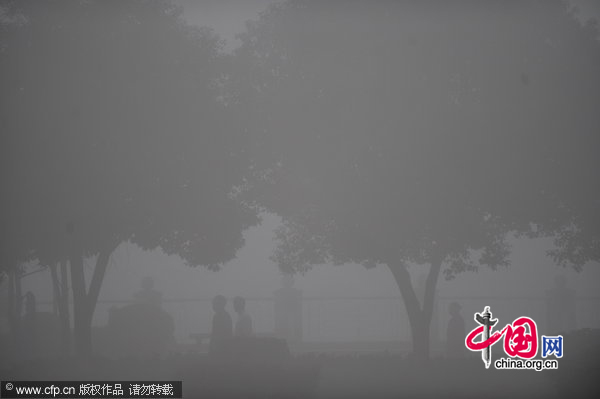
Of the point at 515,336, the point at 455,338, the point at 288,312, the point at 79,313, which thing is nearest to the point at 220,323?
the point at 79,313

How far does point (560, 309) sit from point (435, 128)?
15.0 metres

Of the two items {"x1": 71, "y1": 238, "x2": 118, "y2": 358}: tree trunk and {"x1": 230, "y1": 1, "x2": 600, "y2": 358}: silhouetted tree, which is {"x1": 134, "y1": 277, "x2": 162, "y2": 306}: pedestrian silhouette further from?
{"x1": 230, "y1": 1, "x2": 600, "y2": 358}: silhouetted tree

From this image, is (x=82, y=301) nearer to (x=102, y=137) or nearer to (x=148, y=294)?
(x=102, y=137)

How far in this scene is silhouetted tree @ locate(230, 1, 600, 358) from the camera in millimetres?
15414

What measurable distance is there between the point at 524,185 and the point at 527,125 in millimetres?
1540

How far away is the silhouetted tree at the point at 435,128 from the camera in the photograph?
15.4 m

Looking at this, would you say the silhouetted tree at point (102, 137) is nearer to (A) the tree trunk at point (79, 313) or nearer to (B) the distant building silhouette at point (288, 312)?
(A) the tree trunk at point (79, 313)

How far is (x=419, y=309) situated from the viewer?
1650 centimetres

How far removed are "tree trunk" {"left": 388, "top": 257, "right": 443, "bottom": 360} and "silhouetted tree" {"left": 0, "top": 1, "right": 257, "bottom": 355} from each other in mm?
5177

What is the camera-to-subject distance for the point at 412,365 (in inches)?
573

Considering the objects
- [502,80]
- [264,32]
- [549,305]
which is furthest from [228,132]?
[549,305]

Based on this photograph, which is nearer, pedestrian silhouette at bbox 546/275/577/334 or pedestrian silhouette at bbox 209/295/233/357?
pedestrian silhouette at bbox 209/295/233/357

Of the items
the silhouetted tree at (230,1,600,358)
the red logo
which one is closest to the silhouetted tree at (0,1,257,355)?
the silhouetted tree at (230,1,600,358)

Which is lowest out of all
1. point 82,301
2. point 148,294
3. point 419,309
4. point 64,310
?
point 148,294
